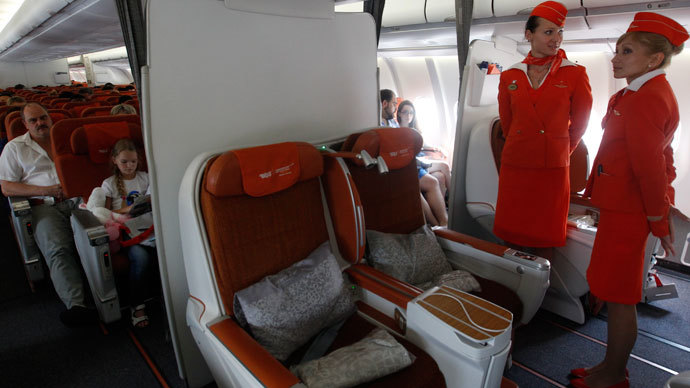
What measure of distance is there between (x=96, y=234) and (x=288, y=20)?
5.64 feet

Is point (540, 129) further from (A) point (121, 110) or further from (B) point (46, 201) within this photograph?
(A) point (121, 110)

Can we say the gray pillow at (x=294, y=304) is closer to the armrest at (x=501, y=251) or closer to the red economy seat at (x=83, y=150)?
the armrest at (x=501, y=251)

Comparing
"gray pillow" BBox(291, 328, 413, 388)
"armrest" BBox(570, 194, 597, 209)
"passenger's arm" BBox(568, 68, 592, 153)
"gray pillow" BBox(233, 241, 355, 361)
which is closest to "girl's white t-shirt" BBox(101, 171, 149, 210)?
"gray pillow" BBox(233, 241, 355, 361)

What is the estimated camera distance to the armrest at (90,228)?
7.82ft

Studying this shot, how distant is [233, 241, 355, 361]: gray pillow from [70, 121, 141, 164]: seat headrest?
7.07ft

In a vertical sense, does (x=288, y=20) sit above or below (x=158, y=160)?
above

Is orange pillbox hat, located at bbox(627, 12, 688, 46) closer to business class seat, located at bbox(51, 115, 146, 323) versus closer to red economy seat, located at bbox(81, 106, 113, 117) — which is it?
business class seat, located at bbox(51, 115, 146, 323)

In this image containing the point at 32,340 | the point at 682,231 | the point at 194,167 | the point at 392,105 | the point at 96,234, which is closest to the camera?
the point at 194,167

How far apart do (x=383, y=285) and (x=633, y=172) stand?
1.30 metres

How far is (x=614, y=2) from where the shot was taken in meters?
2.76

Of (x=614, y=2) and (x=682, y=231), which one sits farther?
(x=682, y=231)

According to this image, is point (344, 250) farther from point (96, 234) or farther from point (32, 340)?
point (32, 340)

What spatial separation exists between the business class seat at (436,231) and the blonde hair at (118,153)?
1.75 m

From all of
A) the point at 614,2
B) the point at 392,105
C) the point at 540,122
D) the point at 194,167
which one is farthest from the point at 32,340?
the point at 614,2
